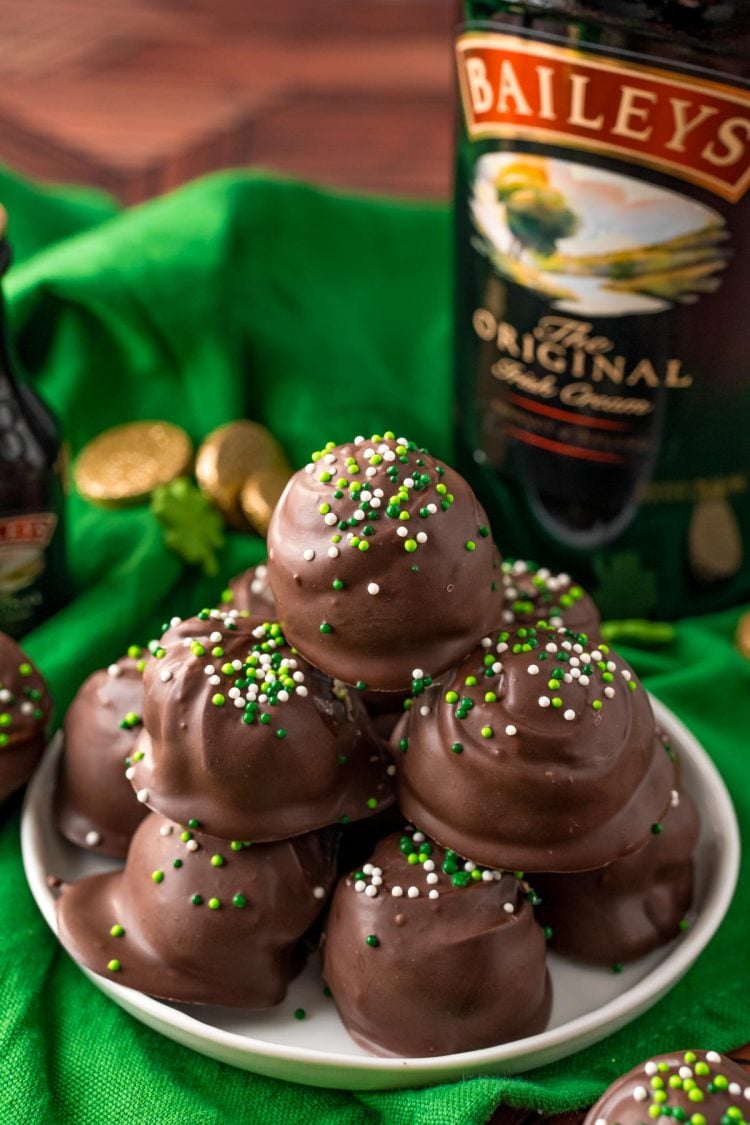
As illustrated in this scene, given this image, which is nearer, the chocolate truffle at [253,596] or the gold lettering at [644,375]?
the chocolate truffle at [253,596]

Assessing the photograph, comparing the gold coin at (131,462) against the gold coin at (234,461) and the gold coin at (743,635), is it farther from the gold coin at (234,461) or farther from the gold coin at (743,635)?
the gold coin at (743,635)

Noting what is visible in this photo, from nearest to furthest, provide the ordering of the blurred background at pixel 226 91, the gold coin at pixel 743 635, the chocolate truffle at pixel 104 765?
the chocolate truffle at pixel 104 765 → the gold coin at pixel 743 635 → the blurred background at pixel 226 91

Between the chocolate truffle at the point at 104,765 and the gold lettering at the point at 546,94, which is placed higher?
the gold lettering at the point at 546,94

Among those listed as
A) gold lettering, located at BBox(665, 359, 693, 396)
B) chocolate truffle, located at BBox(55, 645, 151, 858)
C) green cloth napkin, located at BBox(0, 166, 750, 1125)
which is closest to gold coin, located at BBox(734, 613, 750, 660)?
green cloth napkin, located at BBox(0, 166, 750, 1125)

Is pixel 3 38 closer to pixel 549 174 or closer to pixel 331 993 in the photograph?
pixel 549 174

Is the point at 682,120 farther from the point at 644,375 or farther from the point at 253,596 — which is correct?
the point at 253,596

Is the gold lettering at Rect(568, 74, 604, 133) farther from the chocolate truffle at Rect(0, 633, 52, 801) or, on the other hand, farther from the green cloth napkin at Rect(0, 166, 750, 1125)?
the chocolate truffle at Rect(0, 633, 52, 801)

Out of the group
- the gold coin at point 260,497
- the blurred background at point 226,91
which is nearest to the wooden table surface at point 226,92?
the blurred background at point 226,91
